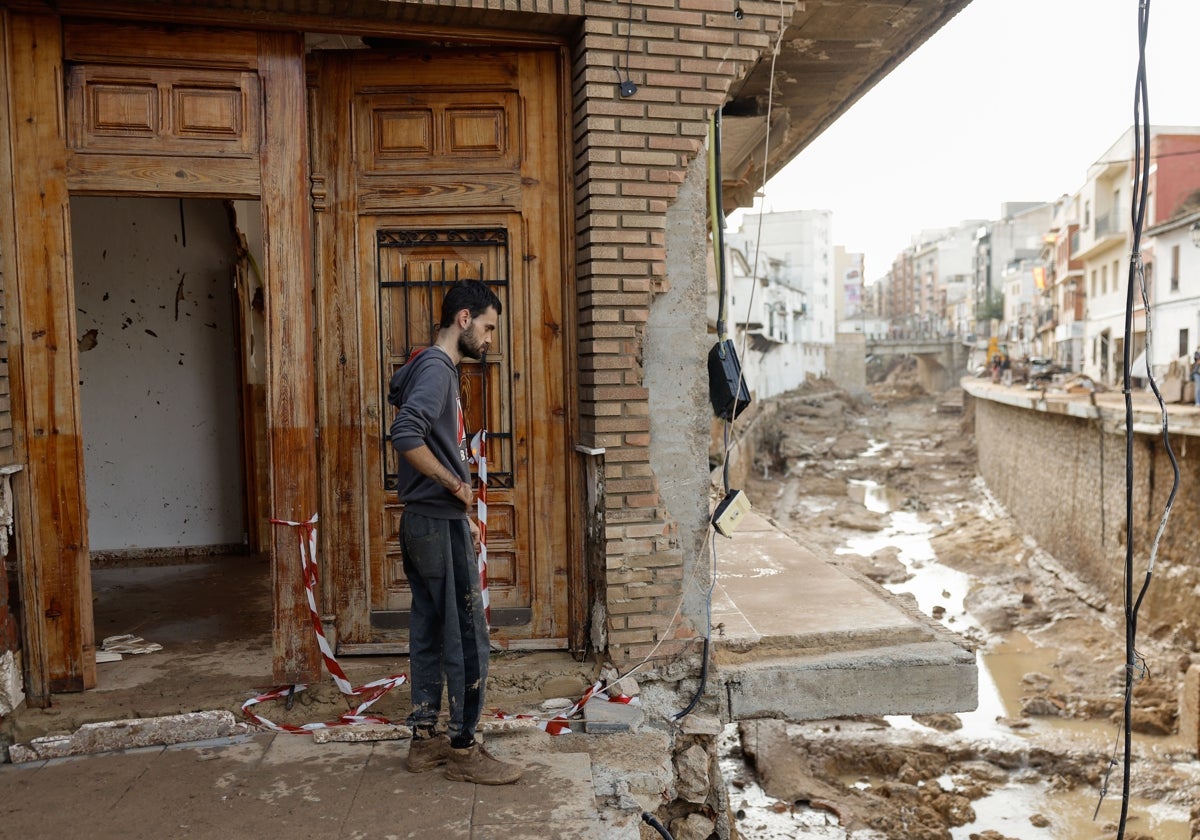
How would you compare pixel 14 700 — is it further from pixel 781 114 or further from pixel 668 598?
pixel 781 114

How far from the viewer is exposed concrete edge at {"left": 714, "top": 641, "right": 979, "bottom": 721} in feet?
16.1

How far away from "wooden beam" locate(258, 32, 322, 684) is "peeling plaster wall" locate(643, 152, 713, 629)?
1.79 metres

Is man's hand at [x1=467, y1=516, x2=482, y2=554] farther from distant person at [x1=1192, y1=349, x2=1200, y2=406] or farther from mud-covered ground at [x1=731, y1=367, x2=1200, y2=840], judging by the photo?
distant person at [x1=1192, y1=349, x2=1200, y2=406]

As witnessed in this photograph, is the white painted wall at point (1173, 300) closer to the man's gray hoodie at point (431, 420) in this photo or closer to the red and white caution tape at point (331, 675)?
the red and white caution tape at point (331, 675)

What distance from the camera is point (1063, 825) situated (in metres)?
8.48

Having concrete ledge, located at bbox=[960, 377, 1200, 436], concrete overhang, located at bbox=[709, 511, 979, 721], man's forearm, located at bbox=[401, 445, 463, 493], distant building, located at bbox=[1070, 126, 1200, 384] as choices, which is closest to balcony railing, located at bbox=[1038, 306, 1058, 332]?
distant building, located at bbox=[1070, 126, 1200, 384]

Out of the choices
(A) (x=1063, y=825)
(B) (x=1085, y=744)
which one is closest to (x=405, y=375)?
(A) (x=1063, y=825)

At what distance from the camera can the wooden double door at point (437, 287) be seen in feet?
15.6

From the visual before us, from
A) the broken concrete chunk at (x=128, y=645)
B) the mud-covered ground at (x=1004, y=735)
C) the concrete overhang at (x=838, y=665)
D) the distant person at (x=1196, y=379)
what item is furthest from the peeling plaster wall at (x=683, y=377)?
the distant person at (x=1196, y=379)

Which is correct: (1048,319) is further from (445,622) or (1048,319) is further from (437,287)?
(445,622)

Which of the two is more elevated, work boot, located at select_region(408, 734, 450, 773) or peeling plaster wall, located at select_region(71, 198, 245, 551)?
peeling plaster wall, located at select_region(71, 198, 245, 551)

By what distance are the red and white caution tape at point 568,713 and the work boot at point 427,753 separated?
59 cm

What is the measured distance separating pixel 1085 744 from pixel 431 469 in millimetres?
9916

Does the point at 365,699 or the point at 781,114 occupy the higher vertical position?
the point at 781,114
